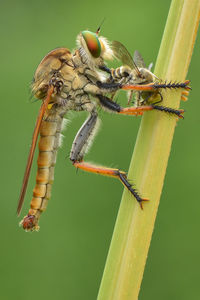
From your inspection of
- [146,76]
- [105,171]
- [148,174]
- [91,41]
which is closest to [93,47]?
[91,41]

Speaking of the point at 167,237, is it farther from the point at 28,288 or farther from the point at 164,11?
the point at 164,11

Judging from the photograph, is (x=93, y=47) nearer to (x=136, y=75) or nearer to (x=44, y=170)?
(x=136, y=75)

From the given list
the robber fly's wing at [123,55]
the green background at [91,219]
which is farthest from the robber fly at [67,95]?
the green background at [91,219]

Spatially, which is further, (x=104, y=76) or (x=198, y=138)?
(x=198, y=138)

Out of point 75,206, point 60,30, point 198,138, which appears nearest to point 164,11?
point 60,30

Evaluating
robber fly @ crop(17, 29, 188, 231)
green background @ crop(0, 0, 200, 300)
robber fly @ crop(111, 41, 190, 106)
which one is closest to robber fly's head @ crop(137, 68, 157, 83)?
robber fly @ crop(111, 41, 190, 106)

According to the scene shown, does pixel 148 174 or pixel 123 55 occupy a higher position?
pixel 123 55

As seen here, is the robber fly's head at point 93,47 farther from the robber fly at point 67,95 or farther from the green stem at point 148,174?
the green stem at point 148,174
